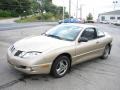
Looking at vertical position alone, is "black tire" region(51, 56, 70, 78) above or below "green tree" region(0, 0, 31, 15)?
below

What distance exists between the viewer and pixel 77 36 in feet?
20.5

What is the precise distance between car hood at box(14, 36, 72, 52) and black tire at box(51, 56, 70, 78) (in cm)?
37

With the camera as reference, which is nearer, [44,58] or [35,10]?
[44,58]

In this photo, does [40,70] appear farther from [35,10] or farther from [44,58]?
[35,10]

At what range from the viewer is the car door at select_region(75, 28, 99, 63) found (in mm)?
6180

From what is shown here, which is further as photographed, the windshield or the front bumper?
the windshield

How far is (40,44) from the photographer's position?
554 cm

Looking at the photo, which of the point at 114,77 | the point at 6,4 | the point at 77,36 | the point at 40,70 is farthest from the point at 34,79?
the point at 6,4

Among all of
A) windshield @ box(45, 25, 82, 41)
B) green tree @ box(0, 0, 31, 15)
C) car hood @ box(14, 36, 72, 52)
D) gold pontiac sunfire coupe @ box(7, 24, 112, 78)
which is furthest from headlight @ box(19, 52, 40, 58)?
green tree @ box(0, 0, 31, 15)

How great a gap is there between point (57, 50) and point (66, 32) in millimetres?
1272

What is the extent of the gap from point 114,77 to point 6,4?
60.1 metres

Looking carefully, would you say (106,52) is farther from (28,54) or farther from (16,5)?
(16,5)

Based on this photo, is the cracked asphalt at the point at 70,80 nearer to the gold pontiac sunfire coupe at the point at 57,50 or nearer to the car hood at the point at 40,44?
the gold pontiac sunfire coupe at the point at 57,50

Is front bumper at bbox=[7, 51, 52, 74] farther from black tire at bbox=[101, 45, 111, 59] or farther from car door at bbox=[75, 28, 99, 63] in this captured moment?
black tire at bbox=[101, 45, 111, 59]
